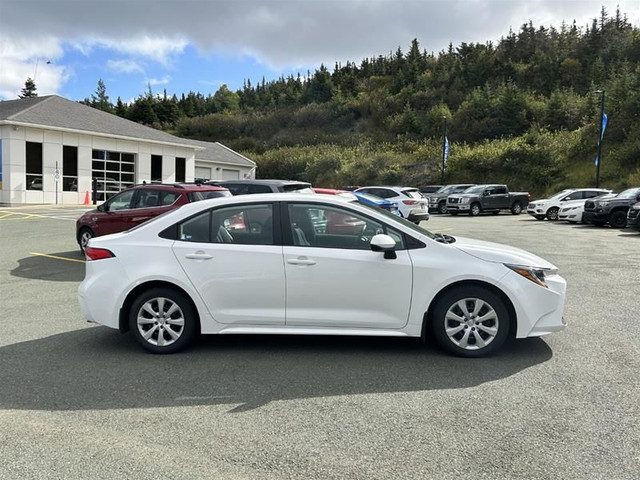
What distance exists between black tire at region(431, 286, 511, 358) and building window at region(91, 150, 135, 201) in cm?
3165

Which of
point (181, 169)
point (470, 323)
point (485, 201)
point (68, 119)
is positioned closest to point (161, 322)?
point (470, 323)

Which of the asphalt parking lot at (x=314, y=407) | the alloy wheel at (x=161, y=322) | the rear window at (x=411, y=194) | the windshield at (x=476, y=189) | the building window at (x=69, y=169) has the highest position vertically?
the building window at (x=69, y=169)

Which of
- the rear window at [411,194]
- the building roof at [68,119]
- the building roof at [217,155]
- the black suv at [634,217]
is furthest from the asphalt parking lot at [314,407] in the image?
the building roof at [217,155]

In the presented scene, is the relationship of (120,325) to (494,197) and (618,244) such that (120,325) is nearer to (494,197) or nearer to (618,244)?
(618,244)

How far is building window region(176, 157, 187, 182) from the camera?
39.2 meters

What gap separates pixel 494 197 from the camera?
102ft

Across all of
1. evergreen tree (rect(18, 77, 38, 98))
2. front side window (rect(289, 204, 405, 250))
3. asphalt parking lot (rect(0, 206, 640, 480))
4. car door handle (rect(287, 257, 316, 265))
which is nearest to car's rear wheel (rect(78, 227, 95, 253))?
asphalt parking lot (rect(0, 206, 640, 480))

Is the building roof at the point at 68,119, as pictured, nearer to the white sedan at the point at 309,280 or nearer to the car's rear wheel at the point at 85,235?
the car's rear wheel at the point at 85,235

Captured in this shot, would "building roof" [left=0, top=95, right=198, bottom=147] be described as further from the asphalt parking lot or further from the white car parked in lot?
the asphalt parking lot

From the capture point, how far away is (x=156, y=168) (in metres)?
37.7

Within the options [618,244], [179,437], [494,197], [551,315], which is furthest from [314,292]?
[494,197]

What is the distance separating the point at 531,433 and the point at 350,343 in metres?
2.32

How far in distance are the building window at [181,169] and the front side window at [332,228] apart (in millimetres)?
35679

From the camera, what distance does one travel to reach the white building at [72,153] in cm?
2923
